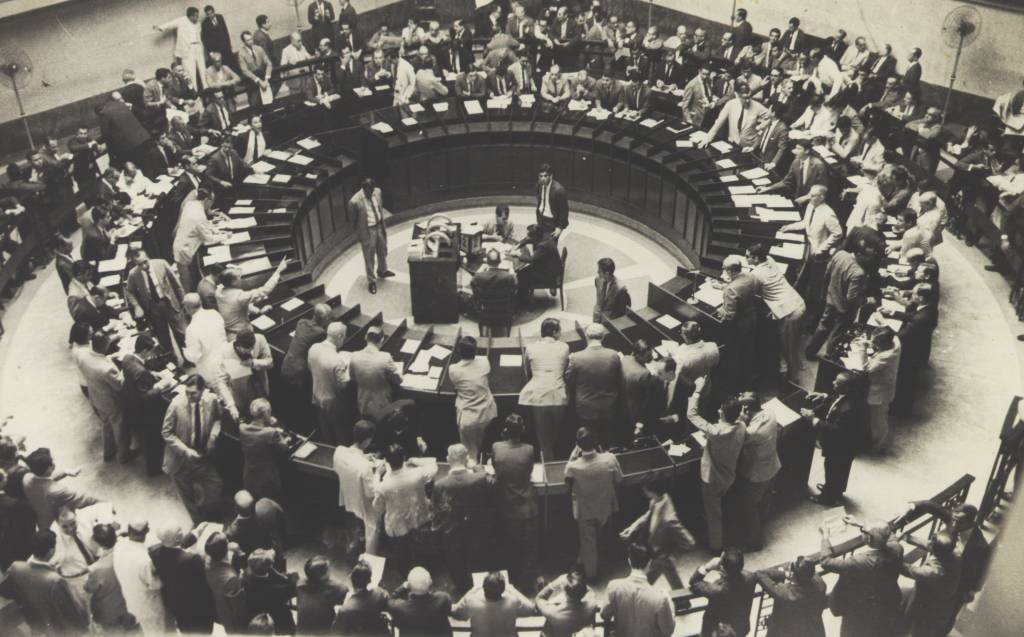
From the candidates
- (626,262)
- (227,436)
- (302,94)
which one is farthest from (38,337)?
(626,262)

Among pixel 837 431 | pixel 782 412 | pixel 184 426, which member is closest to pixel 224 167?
pixel 184 426

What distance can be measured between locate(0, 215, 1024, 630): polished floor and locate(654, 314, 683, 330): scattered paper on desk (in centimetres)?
221

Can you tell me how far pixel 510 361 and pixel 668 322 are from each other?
1.99 metres

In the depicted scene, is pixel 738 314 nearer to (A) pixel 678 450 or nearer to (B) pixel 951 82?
(A) pixel 678 450

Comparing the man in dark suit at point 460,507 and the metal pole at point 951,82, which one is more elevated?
the metal pole at point 951,82

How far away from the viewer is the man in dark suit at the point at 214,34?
62.3ft

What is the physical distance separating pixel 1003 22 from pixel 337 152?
12.6 meters

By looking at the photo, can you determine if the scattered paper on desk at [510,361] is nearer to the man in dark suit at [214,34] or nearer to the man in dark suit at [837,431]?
the man in dark suit at [837,431]

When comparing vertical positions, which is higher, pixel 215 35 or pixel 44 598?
pixel 215 35

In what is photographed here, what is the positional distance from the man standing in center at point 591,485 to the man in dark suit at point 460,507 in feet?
2.59

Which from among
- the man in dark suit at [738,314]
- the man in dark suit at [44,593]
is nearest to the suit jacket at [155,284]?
the man in dark suit at [44,593]

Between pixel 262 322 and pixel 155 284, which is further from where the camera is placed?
pixel 155 284

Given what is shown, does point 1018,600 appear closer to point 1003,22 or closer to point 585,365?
point 585,365

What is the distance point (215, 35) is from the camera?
19.1 meters
